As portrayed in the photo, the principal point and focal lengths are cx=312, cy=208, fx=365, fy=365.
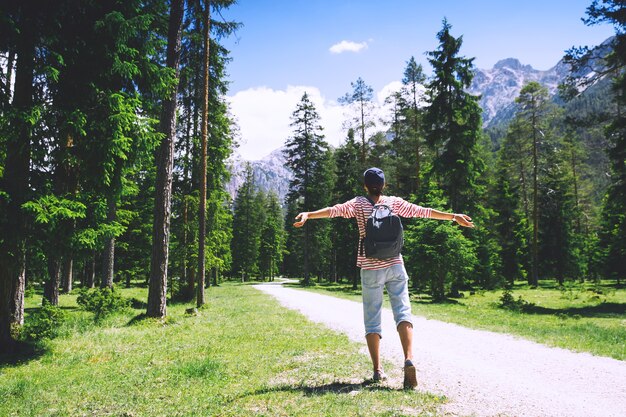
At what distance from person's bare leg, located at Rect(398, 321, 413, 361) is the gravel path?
59 centimetres

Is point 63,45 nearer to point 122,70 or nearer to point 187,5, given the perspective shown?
point 122,70

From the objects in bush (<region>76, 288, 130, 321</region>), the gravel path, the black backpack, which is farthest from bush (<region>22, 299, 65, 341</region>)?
the black backpack

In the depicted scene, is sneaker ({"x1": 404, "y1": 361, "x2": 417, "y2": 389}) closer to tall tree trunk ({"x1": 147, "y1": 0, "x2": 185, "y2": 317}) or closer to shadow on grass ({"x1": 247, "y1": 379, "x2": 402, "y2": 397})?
shadow on grass ({"x1": 247, "y1": 379, "x2": 402, "y2": 397})

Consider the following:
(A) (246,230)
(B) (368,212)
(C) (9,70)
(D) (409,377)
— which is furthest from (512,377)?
(A) (246,230)

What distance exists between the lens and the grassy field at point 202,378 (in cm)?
419

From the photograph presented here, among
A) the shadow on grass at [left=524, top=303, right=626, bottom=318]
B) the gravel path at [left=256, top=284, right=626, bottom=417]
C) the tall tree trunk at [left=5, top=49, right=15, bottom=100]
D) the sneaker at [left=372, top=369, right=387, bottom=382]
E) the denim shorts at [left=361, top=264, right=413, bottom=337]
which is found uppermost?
the tall tree trunk at [left=5, top=49, right=15, bottom=100]

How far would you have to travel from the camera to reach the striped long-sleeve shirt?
461 cm

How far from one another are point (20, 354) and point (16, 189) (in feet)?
11.1

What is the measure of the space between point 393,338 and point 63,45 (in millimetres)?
9592

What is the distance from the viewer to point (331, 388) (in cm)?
468

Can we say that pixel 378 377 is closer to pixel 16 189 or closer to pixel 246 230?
pixel 16 189

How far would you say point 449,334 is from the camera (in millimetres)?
9125

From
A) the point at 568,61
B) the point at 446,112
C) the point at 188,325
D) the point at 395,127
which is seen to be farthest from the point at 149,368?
the point at 395,127

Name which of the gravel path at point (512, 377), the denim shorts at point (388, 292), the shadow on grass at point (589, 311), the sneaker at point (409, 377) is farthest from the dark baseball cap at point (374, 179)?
the shadow on grass at point (589, 311)
